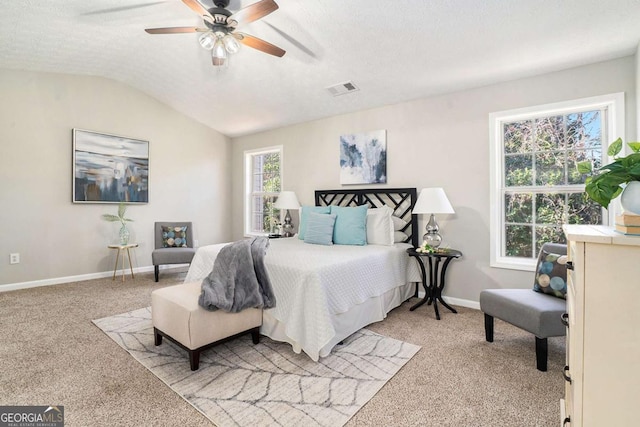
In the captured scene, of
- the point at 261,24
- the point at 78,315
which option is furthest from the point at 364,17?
the point at 78,315

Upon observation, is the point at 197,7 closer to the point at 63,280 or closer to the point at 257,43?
the point at 257,43

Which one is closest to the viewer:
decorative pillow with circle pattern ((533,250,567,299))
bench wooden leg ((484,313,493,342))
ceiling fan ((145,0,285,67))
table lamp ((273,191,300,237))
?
ceiling fan ((145,0,285,67))

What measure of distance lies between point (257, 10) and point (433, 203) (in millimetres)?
2334

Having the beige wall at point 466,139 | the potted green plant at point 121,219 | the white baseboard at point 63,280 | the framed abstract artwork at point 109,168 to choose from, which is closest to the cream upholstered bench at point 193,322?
the beige wall at point 466,139

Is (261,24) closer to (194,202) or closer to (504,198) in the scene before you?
(504,198)

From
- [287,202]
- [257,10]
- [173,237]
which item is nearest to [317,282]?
[257,10]

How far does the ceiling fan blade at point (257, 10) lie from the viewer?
2062 millimetres

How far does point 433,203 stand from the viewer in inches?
125

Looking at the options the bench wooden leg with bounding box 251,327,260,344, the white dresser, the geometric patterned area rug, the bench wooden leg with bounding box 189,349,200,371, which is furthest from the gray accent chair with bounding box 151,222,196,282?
the white dresser

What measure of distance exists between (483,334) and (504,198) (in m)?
1.48

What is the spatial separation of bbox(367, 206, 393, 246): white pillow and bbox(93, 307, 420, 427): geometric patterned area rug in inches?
43.7

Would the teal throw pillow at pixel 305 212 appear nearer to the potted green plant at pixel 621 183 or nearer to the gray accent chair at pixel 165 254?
the gray accent chair at pixel 165 254

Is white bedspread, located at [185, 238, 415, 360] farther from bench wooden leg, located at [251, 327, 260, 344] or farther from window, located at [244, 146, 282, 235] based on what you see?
window, located at [244, 146, 282, 235]

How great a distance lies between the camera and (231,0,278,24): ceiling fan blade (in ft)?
→ 6.77
